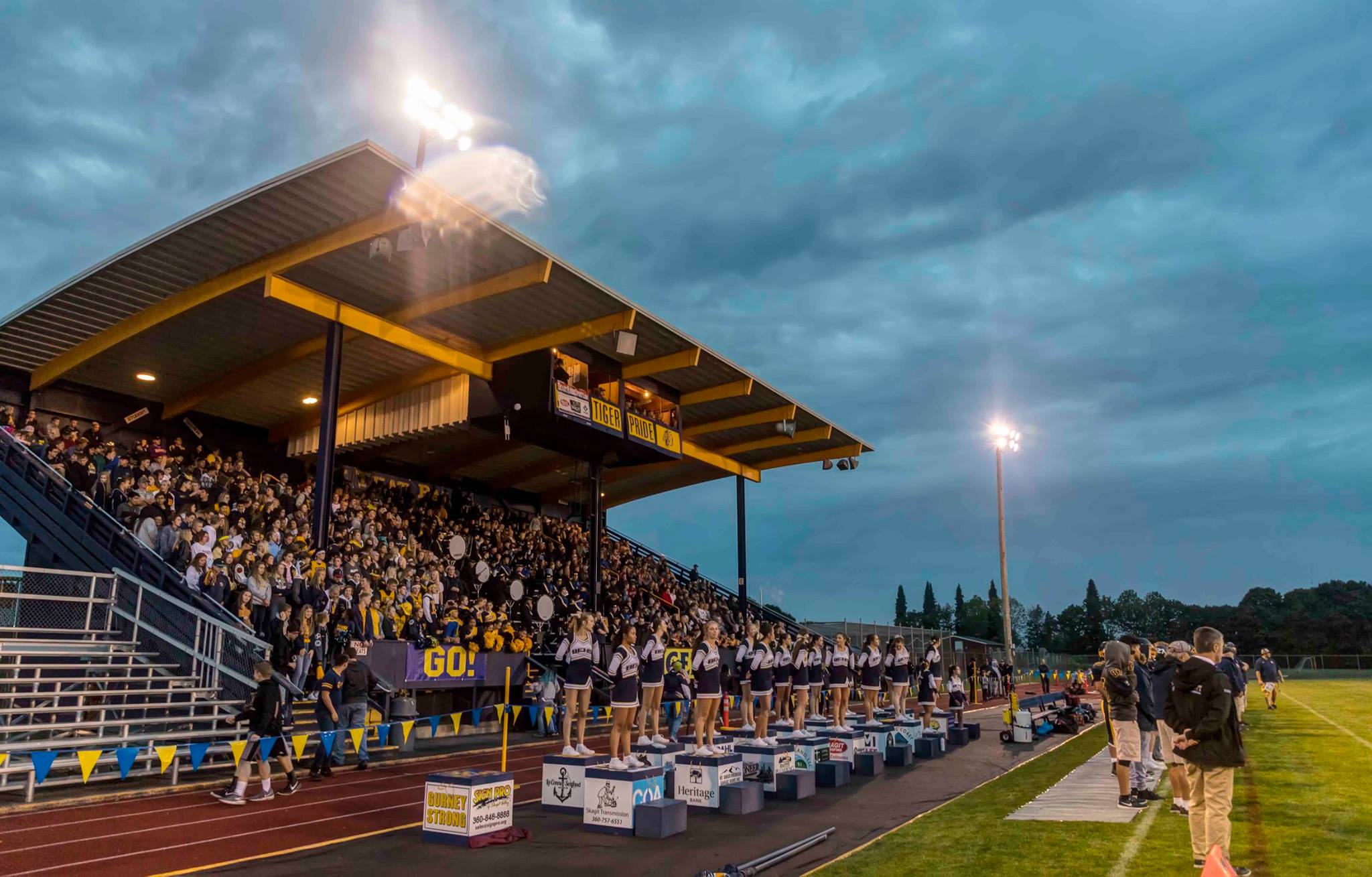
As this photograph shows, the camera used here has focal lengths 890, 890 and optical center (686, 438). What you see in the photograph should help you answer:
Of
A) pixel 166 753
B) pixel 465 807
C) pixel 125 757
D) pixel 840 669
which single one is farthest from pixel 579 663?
pixel 840 669

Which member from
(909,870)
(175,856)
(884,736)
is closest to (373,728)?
(175,856)

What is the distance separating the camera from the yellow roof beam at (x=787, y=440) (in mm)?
33987

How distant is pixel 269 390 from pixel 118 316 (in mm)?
5607

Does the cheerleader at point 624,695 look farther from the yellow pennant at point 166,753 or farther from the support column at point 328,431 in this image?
the support column at point 328,431

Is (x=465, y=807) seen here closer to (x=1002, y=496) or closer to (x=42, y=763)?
(x=42, y=763)

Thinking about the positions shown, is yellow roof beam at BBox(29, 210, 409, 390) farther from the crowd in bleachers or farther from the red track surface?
the red track surface

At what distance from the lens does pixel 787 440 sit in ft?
111

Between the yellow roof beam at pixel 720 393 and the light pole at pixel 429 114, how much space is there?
13937 millimetres

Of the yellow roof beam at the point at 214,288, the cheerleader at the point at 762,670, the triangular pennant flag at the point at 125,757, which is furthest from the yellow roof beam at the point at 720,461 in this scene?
the triangular pennant flag at the point at 125,757

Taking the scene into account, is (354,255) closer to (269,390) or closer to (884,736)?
(269,390)

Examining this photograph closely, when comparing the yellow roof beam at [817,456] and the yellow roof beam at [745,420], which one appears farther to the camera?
the yellow roof beam at [817,456]

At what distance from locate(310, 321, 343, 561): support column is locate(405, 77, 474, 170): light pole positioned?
18.9 feet

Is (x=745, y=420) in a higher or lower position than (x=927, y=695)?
higher

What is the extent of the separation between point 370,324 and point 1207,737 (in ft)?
63.4
